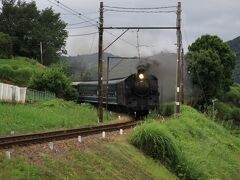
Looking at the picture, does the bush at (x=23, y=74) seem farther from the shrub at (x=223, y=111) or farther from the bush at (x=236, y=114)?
the bush at (x=236, y=114)

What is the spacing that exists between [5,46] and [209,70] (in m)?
33.5

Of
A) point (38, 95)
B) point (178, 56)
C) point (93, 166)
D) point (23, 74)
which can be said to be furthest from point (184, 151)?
point (23, 74)

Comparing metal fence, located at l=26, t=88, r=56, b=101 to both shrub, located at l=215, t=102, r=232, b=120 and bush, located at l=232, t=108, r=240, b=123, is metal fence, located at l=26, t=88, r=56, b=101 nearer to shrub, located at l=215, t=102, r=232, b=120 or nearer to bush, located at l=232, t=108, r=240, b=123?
shrub, located at l=215, t=102, r=232, b=120

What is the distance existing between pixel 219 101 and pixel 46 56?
1605 inches

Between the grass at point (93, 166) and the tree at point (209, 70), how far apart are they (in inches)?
1821

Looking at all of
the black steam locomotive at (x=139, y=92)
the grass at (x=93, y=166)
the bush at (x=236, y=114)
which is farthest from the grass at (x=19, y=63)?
the grass at (x=93, y=166)

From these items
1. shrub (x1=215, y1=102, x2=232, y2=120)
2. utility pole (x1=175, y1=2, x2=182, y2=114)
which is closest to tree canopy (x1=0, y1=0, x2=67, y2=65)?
shrub (x1=215, y1=102, x2=232, y2=120)

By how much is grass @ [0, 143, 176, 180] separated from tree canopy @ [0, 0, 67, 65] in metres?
77.9

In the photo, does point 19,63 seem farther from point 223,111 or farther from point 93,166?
point 93,166

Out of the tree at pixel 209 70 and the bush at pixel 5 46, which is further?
the bush at pixel 5 46

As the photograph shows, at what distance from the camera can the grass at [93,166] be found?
12492 mm

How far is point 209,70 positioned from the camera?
65.7m

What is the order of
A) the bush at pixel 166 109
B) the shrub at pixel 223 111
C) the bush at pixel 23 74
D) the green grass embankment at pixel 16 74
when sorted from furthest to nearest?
1. the shrub at pixel 223 111
2. the bush at pixel 23 74
3. the green grass embankment at pixel 16 74
4. the bush at pixel 166 109

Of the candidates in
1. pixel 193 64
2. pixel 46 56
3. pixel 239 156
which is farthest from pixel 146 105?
pixel 46 56
